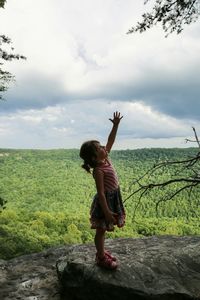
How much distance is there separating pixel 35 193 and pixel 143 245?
103102 mm

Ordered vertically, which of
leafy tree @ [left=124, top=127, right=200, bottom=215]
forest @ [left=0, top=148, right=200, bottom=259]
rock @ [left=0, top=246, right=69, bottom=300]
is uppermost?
leafy tree @ [left=124, top=127, right=200, bottom=215]

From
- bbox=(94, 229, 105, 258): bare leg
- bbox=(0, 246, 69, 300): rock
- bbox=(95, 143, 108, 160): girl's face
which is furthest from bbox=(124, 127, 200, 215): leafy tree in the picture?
bbox=(0, 246, 69, 300): rock

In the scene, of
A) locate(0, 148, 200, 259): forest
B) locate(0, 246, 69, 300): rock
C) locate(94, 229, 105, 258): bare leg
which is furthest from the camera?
locate(0, 148, 200, 259): forest

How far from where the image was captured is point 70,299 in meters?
6.46

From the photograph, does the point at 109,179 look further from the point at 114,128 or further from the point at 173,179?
the point at 173,179

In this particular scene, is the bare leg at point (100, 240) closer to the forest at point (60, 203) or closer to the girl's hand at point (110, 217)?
the girl's hand at point (110, 217)

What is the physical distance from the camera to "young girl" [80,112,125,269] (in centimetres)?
575

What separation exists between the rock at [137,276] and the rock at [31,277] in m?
0.39

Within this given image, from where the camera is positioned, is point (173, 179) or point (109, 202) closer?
point (109, 202)

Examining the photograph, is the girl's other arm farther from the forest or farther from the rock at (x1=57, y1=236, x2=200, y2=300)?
the forest

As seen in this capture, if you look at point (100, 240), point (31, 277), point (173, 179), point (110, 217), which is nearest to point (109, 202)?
point (110, 217)

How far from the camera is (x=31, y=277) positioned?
289 inches

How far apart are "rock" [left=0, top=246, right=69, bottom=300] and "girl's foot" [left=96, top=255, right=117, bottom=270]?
3.19 feet

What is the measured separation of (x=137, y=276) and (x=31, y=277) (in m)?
2.16
